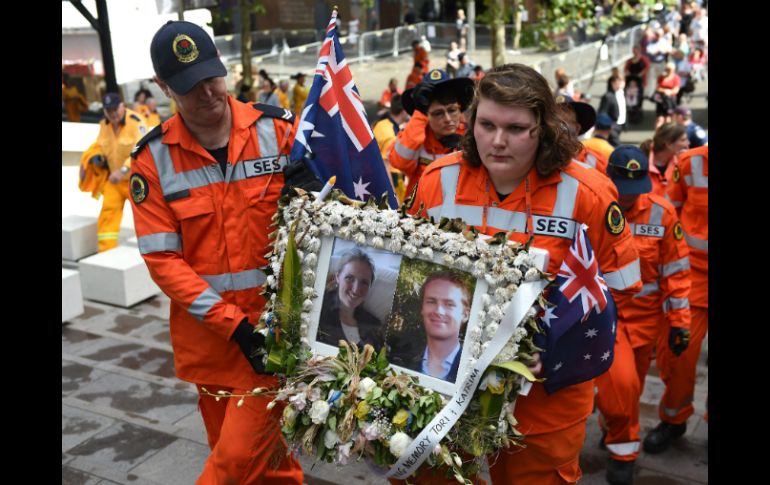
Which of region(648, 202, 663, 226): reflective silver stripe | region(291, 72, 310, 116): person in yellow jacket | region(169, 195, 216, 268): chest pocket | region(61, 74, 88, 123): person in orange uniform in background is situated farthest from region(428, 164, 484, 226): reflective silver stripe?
region(61, 74, 88, 123): person in orange uniform in background

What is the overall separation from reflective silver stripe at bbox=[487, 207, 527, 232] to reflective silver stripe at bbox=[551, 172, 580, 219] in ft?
0.41

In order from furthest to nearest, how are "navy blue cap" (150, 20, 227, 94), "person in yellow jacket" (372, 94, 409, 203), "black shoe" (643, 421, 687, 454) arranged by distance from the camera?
"person in yellow jacket" (372, 94, 409, 203) < "black shoe" (643, 421, 687, 454) < "navy blue cap" (150, 20, 227, 94)

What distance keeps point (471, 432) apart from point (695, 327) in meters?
3.30

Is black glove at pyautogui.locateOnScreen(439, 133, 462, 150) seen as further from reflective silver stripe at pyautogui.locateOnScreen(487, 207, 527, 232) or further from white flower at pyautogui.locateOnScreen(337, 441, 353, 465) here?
white flower at pyautogui.locateOnScreen(337, 441, 353, 465)

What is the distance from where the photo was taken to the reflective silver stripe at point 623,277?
3.49m

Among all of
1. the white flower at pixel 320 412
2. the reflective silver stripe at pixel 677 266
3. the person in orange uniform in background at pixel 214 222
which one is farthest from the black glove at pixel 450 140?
the white flower at pixel 320 412

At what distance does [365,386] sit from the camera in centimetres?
305

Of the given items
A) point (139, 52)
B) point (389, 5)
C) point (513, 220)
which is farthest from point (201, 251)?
point (389, 5)

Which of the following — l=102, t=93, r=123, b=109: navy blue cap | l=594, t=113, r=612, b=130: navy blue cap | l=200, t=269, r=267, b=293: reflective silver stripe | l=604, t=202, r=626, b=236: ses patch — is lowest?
l=200, t=269, r=267, b=293: reflective silver stripe

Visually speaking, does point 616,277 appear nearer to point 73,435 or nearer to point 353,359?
point 353,359

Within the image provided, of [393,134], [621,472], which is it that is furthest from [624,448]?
[393,134]

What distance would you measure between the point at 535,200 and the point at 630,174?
78.5 inches

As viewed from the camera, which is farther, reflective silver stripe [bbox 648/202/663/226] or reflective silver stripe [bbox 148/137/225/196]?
reflective silver stripe [bbox 648/202/663/226]

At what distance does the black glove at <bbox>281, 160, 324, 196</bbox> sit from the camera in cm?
377
